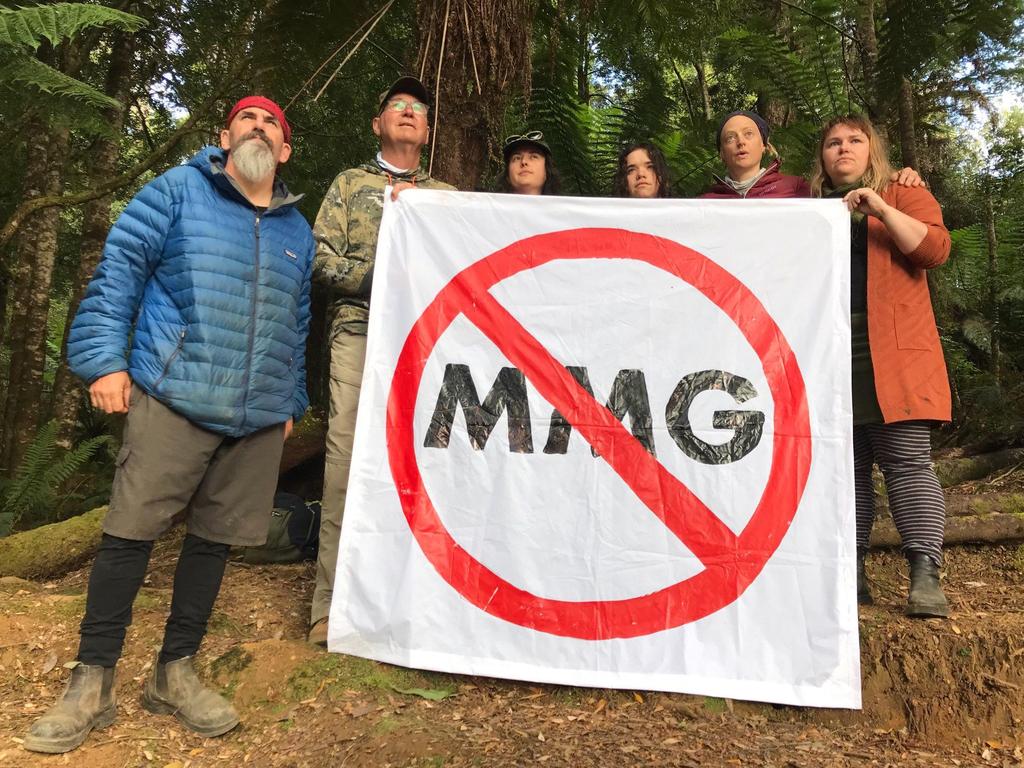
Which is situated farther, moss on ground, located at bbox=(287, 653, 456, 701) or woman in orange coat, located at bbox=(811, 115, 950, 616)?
woman in orange coat, located at bbox=(811, 115, 950, 616)

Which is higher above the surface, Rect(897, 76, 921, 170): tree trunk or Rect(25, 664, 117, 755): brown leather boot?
Rect(897, 76, 921, 170): tree trunk

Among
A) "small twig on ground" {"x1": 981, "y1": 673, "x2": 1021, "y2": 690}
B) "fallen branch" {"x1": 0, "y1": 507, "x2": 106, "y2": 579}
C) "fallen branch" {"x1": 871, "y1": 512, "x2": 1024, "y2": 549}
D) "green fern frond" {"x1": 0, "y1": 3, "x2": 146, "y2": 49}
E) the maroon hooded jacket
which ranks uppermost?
"green fern frond" {"x1": 0, "y1": 3, "x2": 146, "y2": 49}

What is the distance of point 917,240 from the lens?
2.47 metres

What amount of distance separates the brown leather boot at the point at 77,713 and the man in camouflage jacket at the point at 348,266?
2.30 feet

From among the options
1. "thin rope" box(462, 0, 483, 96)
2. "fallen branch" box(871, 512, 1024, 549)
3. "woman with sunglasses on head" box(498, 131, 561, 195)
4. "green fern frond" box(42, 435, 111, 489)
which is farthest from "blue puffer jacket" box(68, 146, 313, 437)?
"green fern frond" box(42, 435, 111, 489)

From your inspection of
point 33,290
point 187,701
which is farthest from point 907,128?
point 33,290

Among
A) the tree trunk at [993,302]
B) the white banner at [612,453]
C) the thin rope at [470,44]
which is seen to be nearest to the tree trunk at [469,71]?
the thin rope at [470,44]

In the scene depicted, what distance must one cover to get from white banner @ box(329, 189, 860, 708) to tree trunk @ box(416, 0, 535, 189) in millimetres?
1012

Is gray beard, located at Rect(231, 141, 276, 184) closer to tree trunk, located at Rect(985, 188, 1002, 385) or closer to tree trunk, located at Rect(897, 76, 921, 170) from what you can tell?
tree trunk, located at Rect(897, 76, 921, 170)

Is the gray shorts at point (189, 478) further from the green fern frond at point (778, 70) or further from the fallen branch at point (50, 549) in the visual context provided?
the green fern frond at point (778, 70)

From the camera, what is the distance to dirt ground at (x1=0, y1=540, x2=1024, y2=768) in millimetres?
2078

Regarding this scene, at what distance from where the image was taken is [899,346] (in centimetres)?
251

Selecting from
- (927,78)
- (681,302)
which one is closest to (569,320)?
(681,302)

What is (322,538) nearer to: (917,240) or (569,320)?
(569,320)
